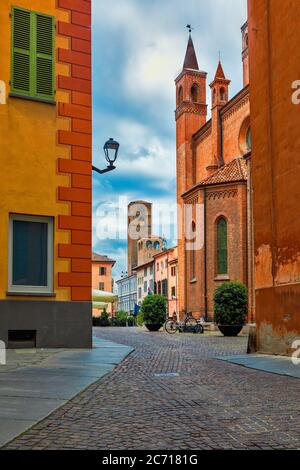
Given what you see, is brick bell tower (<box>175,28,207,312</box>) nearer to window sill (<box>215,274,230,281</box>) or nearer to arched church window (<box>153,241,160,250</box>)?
window sill (<box>215,274,230,281</box>)

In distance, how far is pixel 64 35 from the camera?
40.9 ft

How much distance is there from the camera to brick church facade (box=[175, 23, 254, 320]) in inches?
1355

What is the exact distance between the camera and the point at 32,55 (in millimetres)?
12062

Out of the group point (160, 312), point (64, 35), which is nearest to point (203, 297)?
point (160, 312)

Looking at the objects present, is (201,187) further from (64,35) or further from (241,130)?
(64,35)

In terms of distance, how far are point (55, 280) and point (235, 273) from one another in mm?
23607

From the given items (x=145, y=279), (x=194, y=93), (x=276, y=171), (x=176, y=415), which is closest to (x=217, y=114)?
(x=194, y=93)

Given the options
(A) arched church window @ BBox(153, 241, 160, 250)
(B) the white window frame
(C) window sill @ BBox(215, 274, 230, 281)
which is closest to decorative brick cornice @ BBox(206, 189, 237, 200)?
(C) window sill @ BBox(215, 274, 230, 281)

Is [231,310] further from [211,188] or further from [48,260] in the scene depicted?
[48,260]

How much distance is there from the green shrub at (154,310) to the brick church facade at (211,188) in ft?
15.8

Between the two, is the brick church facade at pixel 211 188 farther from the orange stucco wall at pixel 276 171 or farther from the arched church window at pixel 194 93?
the orange stucco wall at pixel 276 171

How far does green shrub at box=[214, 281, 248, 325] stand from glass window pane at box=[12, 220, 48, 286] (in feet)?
47.3
